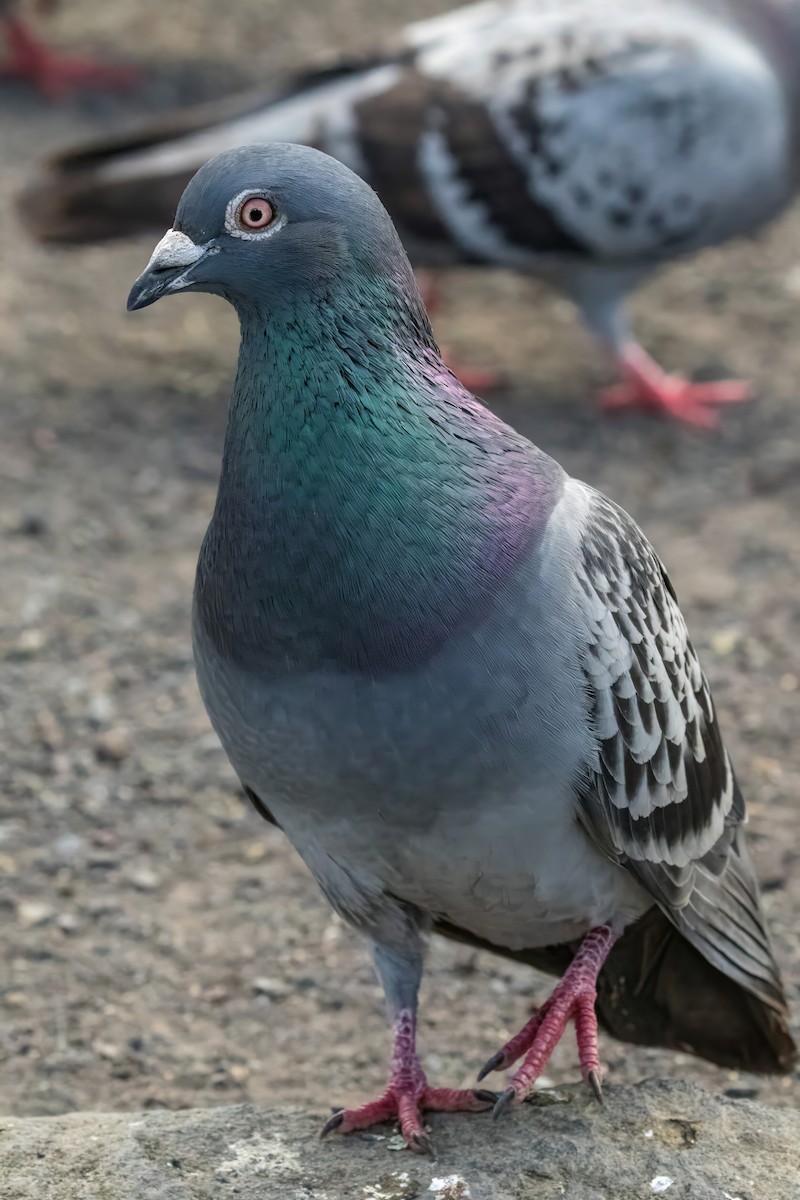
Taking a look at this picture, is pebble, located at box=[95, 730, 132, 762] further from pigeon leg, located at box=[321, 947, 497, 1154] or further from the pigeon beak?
the pigeon beak

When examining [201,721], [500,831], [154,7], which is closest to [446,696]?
[500,831]

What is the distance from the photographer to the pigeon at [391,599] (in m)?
2.68

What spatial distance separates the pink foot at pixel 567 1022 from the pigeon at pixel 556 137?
392 cm

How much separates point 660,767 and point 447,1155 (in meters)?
0.83

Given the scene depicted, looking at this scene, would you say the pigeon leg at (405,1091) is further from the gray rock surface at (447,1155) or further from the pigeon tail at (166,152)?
the pigeon tail at (166,152)

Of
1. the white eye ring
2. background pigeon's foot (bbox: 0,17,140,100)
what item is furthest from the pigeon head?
background pigeon's foot (bbox: 0,17,140,100)

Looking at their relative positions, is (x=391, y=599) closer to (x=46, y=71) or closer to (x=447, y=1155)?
(x=447, y=1155)

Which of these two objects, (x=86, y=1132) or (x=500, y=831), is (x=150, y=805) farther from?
(x=500, y=831)

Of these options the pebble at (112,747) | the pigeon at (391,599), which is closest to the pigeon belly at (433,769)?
the pigeon at (391,599)

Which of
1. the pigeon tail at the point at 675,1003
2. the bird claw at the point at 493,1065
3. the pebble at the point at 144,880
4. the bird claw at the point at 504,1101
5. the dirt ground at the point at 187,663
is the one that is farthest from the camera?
the pebble at the point at 144,880

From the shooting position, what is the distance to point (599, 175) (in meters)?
6.46

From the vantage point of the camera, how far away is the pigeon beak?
271 centimetres

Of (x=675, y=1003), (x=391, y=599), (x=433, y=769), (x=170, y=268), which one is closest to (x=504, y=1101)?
(x=675, y=1003)

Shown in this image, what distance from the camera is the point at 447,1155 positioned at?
3.05 meters
